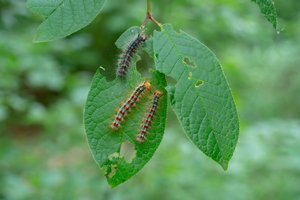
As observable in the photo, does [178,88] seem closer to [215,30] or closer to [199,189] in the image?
[199,189]

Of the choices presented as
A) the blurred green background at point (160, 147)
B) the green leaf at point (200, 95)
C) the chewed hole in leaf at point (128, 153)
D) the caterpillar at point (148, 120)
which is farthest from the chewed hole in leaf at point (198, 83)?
the blurred green background at point (160, 147)

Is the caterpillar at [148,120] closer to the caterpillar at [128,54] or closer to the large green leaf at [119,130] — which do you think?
the large green leaf at [119,130]

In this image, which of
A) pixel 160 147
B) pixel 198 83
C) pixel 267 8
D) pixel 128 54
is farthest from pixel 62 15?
pixel 160 147

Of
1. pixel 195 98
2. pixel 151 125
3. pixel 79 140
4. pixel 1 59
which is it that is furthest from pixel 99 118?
pixel 79 140

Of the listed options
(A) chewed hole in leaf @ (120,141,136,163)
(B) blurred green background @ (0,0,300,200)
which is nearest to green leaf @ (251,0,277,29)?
(A) chewed hole in leaf @ (120,141,136,163)

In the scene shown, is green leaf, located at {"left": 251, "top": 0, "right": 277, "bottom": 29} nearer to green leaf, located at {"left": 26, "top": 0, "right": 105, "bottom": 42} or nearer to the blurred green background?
green leaf, located at {"left": 26, "top": 0, "right": 105, "bottom": 42}

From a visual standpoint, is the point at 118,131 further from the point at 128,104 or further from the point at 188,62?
the point at 188,62
